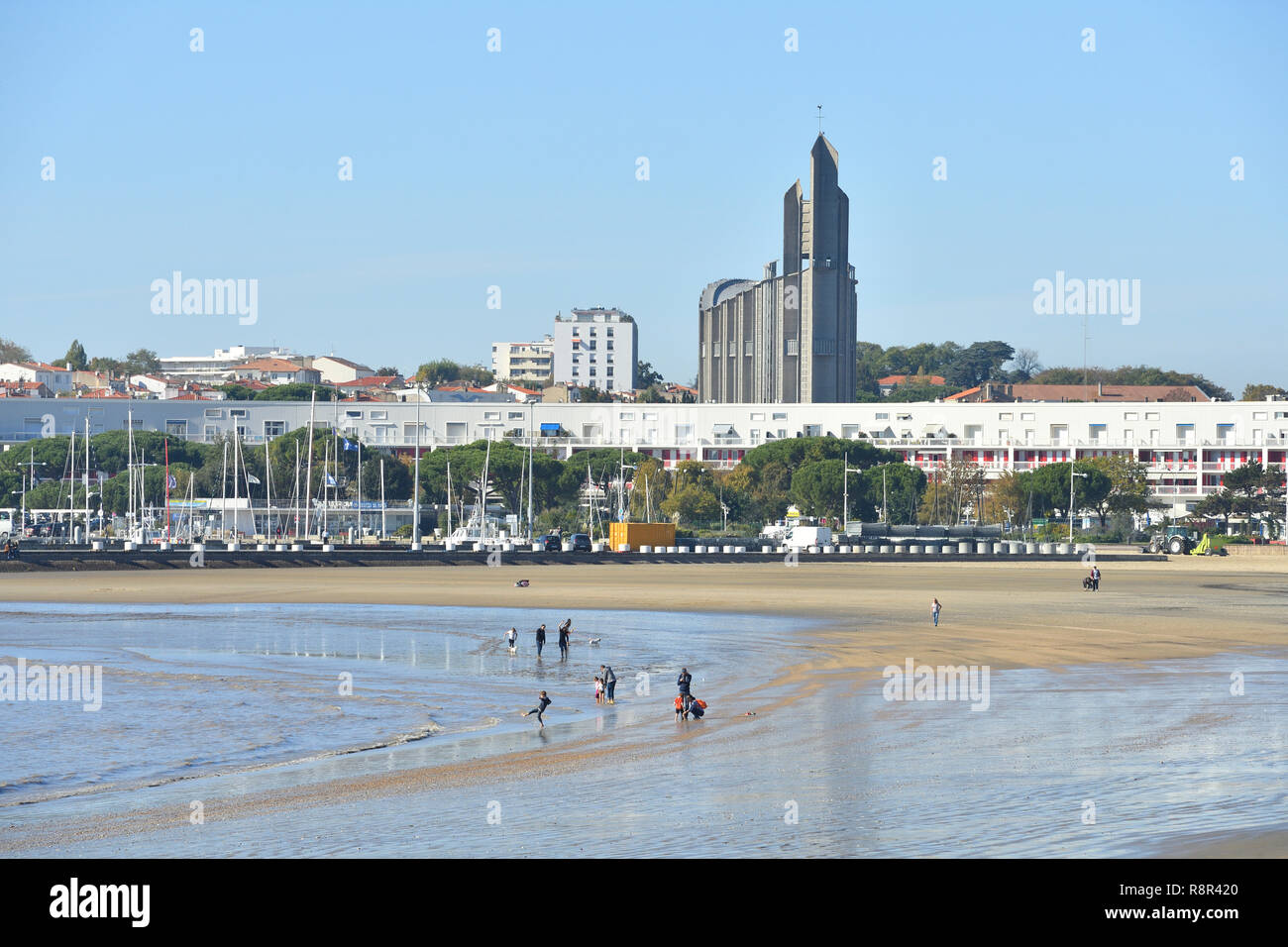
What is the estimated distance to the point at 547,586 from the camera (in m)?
64.2

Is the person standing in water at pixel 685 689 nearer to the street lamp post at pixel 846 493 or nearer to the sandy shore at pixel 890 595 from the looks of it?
the sandy shore at pixel 890 595

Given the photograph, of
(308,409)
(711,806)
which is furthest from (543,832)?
(308,409)

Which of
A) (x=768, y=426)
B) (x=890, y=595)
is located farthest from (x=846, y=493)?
(x=890, y=595)

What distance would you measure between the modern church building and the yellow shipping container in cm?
7177

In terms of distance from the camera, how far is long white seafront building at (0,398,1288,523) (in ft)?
482

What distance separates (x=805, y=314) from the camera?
171125 mm

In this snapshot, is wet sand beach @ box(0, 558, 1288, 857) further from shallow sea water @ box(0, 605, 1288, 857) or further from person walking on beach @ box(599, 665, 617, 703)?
person walking on beach @ box(599, 665, 617, 703)

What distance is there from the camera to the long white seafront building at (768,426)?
147000 millimetres

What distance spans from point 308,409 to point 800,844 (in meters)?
149

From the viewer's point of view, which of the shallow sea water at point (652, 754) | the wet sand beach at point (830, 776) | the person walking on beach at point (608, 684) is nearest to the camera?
the wet sand beach at point (830, 776)

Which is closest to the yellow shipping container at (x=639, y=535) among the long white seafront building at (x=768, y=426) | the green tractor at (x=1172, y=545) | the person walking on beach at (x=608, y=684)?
the green tractor at (x=1172, y=545)

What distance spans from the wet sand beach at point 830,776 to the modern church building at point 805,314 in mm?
130531

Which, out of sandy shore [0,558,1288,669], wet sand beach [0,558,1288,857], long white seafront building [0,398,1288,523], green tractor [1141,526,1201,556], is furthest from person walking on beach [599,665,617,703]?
long white seafront building [0,398,1288,523]

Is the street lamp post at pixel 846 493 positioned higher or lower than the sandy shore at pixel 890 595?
higher
